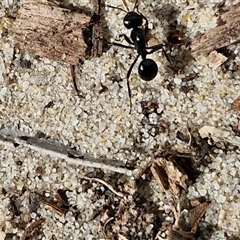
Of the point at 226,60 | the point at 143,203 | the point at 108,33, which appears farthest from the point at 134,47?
the point at 143,203

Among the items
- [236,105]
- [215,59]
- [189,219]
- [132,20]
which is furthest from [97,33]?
[189,219]

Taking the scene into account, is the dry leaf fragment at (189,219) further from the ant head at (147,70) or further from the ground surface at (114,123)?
the ant head at (147,70)

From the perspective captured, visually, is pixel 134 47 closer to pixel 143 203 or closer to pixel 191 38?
pixel 191 38

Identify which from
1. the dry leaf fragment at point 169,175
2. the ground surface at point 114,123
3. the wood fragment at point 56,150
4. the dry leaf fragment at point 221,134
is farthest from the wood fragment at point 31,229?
the dry leaf fragment at point 221,134

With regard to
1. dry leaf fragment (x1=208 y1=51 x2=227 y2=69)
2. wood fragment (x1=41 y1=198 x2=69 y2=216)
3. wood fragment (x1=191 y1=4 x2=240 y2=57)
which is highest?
wood fragment (x1=191 y1=4 x2=240 y2=57)

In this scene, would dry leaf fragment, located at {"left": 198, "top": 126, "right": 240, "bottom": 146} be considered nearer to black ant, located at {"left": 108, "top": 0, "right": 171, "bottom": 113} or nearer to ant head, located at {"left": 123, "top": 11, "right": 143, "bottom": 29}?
black ant, located at {"left": 108, "top": 0, "right": 171, "bottom": 113}

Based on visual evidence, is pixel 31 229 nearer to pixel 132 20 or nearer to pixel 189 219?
pixel 189 219

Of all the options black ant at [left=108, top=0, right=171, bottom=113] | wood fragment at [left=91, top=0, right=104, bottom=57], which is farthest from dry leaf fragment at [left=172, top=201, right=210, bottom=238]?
wood fragment at [left=91, top=0, right=104, bottom=57]
